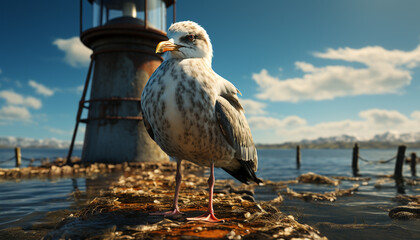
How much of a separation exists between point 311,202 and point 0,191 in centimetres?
831

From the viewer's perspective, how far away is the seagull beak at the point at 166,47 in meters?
3.32

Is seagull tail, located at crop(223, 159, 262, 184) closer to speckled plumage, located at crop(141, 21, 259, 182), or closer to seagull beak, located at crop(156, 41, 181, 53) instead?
speckled plumage, located at crop(141, 21, 259, 182)

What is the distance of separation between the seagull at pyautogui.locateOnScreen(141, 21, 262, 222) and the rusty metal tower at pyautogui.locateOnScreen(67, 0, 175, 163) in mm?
9580

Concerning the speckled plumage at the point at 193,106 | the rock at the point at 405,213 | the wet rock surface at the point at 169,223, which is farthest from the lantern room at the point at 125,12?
the rock at the point at 405,213

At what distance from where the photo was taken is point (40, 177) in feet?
37.1

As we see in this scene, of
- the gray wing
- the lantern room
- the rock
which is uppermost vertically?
the lantern room

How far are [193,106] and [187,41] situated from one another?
87 centimetres

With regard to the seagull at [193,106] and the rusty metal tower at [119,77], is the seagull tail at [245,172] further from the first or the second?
the rusty metal tower at [119,77]

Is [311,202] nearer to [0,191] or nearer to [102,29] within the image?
[0,191]

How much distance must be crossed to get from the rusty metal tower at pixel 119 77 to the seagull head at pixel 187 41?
9.65 metres

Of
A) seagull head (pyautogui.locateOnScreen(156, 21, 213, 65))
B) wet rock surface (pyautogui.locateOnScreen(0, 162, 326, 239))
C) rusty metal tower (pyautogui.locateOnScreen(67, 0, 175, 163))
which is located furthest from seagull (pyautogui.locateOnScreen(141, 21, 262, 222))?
rusty metal tower (pyautogui.locateOnScreen(67, 0, 175, 163))

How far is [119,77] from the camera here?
13.1m

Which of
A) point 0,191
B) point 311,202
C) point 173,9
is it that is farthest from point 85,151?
point 311,202

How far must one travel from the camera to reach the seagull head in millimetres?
3490
